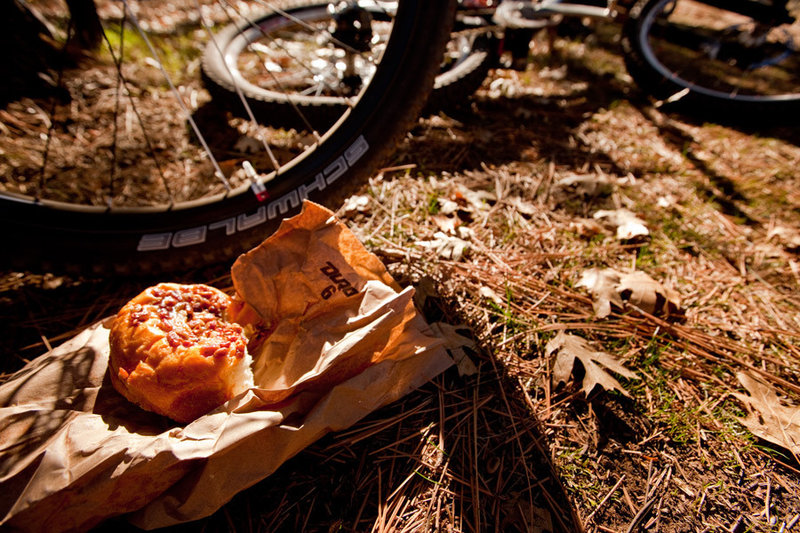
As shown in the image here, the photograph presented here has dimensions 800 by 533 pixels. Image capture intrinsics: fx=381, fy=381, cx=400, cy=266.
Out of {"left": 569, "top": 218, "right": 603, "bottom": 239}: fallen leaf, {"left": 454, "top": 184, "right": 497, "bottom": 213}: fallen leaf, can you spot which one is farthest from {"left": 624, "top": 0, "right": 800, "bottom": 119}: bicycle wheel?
{"left": 454, "top": 184, "right": 497, "bottom": 213}: fallen leaf

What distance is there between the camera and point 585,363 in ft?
4.51

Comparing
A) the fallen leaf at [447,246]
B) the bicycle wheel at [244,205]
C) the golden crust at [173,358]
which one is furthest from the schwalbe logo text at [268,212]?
the fallen leaf at [447,246]

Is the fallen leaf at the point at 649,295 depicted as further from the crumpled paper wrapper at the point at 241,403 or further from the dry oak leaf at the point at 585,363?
the crumpled paper wrapper at the point at 241,403

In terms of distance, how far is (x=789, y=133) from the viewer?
119 inches

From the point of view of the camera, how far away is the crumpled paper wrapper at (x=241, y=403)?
91 centimetres

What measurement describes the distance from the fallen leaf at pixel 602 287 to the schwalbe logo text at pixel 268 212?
113 cm

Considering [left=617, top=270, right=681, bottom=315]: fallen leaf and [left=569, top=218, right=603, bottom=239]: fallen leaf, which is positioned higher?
[left=569, top=218, right=603, bottom=239]: fallen leaf

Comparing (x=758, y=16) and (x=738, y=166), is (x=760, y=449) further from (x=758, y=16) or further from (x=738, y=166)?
(x=758, y=16)

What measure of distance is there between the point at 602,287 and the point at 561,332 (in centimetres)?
32

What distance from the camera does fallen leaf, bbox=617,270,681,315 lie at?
159 centimetres

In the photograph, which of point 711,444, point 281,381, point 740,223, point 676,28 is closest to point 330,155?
point 281,381

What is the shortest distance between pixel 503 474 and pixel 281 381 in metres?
0.75

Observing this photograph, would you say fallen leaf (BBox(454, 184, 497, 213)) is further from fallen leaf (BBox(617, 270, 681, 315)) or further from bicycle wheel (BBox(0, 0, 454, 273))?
fallen leaf (BBox(617, 270, 681, 315))

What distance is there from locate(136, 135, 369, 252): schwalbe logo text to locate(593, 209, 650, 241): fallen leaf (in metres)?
1.35
